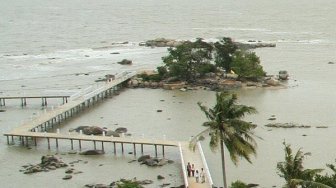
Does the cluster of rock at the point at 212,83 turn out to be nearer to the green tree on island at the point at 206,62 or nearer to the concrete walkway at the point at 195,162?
the green tree on island at the point at 206,62

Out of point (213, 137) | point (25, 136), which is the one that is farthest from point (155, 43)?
point (213, 137)

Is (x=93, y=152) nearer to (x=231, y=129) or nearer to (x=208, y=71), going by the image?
(x=231, y=129)

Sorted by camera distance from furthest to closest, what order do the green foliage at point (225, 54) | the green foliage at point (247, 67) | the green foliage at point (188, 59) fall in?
the green foliage at point (225, 54) < the green foliage at point (188, 59) < the green foliage at point (247, 67)

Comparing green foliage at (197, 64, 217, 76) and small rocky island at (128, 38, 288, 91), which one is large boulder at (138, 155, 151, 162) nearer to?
small rocky island at (128, 38, 288, 91)

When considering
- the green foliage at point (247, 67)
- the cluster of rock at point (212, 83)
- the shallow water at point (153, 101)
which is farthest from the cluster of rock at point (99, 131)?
the green foliage at point (247, 67)

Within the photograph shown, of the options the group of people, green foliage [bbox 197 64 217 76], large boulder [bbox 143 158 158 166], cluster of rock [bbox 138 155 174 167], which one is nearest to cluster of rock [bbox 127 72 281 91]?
green foliage [bbox 197 64 217 76]

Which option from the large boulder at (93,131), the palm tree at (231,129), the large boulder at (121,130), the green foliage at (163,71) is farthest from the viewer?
the green foliage at (163,71)

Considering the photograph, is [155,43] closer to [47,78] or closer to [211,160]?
[47,78]
